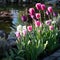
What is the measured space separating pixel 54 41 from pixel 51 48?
0.23 meters

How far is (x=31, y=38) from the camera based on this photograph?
199 inches

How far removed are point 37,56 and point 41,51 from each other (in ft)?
0.40

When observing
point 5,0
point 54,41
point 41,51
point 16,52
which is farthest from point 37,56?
point 5,0

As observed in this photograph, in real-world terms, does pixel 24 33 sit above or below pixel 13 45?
above

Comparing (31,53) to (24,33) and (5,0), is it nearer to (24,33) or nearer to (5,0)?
(24,33)

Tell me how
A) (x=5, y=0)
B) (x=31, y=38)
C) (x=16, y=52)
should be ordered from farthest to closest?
(x=5, y=0) → (x=31, y=38) → (x=16, y=52)

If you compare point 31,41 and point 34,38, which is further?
point 34,38

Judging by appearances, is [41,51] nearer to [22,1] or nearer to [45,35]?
[45,35]

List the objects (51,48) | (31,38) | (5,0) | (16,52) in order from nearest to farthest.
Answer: (16,52) → (31,38) → (51,48) → (5,0)

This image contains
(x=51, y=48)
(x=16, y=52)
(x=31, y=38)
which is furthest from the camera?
(x=51, y=48)

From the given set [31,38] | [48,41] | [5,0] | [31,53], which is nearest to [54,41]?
[48,41]

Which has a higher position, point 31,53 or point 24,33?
point 24,33

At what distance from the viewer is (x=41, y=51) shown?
485 centimetres

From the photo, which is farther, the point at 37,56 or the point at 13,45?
the point at 13,45
